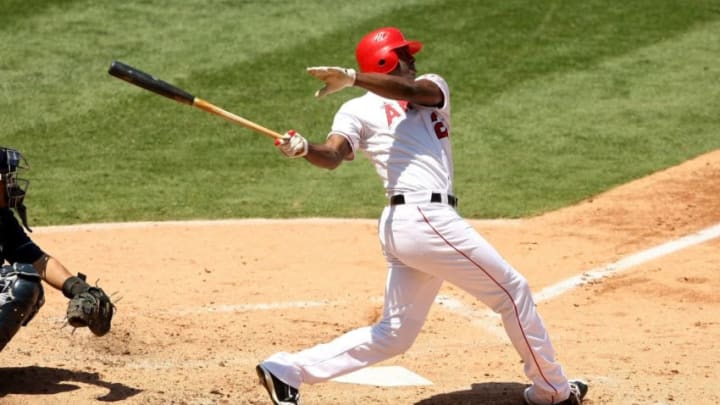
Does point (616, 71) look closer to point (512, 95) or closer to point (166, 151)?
point (512, 95)

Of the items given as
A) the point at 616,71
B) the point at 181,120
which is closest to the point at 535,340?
the point at 181,120

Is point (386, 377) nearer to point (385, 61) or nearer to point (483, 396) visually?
point (483, 396)

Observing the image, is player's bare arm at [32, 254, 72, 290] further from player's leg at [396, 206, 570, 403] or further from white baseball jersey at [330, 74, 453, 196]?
player's leg at [396, 206, 570, 403]

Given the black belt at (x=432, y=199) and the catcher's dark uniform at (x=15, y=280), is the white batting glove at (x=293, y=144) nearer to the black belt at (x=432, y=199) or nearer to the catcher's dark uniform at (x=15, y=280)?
the black belt at (x=432, y=199)

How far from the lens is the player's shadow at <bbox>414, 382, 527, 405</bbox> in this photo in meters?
5.70

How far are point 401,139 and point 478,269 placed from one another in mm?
692

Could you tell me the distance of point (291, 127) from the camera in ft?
36.4

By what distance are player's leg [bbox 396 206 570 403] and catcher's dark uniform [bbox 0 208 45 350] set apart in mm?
1743

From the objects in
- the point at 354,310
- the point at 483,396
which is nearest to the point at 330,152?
the point at 483,396

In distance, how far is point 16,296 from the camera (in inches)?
212

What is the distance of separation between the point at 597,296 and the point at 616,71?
5255 mm

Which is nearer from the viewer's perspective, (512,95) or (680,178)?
(680,178)

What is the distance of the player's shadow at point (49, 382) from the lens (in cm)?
571

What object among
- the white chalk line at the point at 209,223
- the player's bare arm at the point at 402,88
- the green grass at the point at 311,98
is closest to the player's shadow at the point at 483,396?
the player's bare arm at the point at 402,88
